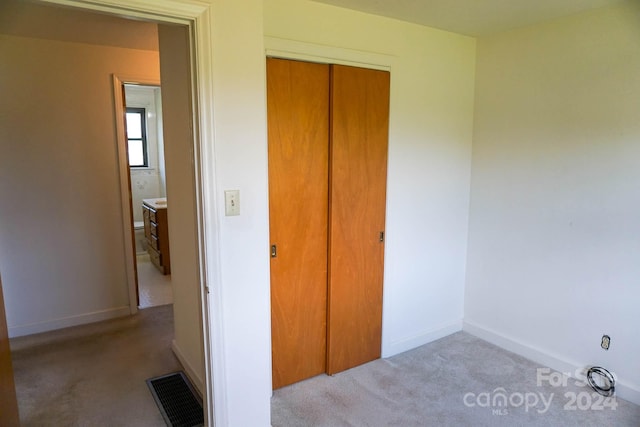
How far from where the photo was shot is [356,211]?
2750 millimetres

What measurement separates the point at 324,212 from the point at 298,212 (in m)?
0.20

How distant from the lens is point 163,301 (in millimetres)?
4145

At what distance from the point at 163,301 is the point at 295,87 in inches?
110

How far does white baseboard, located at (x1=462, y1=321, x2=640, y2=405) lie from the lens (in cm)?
252

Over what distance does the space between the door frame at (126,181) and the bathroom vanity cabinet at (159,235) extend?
35.7 inches

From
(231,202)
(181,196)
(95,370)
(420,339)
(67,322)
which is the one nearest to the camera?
(231,202)

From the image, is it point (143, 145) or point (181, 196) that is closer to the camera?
point (181, 196)

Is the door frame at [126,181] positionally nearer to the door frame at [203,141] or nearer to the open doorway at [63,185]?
the open doorway at [63,185]

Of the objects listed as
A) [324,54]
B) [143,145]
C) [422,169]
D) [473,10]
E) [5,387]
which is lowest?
[5,387]

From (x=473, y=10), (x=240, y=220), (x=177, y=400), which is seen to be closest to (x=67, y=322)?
(x=177, y=400)

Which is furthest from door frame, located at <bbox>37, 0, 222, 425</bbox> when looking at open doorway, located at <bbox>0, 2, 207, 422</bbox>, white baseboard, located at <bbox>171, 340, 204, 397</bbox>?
open doorway, located at <bbox>0, 2, 207, 422</bbox>

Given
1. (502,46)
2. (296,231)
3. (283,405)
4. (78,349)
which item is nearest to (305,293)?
(296,231)

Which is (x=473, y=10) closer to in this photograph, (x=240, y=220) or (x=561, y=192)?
(x=561, y=192)

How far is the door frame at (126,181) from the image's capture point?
3.55m
